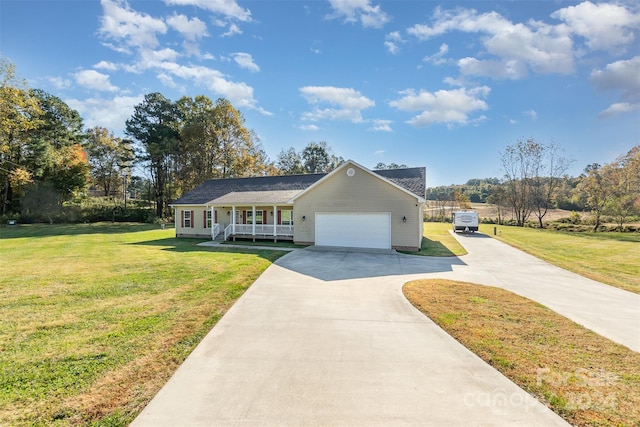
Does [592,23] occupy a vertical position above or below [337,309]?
above

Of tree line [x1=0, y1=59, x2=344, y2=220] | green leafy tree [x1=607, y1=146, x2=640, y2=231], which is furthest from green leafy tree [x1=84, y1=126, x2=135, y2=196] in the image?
green leafy tree [x1=607, y1=146, x2=640, y2=231]

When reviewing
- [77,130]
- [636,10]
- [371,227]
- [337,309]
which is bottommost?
[337,309]

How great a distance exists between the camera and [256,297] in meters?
7.17

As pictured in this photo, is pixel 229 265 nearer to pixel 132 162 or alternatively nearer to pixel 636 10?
pixel 636 10

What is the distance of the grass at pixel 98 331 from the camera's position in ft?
10.4

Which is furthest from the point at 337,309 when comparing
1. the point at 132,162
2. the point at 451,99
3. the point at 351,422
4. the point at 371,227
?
the point at 132,162

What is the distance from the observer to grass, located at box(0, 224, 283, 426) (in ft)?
10.4

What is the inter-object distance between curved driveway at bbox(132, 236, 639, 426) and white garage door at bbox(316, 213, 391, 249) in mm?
8720

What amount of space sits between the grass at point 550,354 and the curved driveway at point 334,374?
282mm

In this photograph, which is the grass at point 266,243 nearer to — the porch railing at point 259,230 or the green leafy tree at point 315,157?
the porch railing at point 259,230

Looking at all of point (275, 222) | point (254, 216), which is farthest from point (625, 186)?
point (254, 216)

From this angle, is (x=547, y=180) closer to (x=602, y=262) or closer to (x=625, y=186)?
(x=625, y=186)

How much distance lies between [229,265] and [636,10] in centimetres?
1776

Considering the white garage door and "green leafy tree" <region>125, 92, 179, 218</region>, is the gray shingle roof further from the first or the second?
"green leafy tree" <region>125, 92, 179, 218</region>
